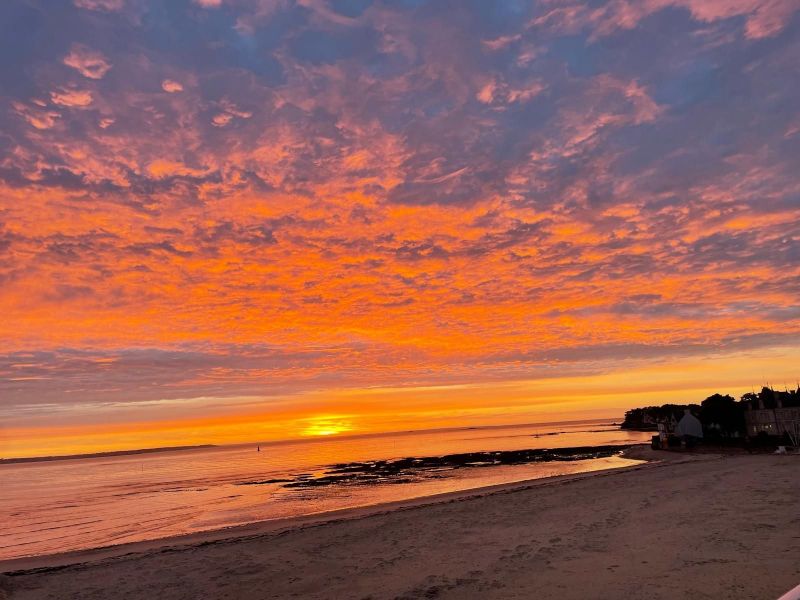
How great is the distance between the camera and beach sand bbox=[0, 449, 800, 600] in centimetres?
1080

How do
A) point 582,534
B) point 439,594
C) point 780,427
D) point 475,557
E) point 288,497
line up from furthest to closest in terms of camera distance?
point 780,427, point 288,497, point 582,534, point 475,557, point 439,594

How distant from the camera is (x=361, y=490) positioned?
45969mm

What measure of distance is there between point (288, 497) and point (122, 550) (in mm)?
22468

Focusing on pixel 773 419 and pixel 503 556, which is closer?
pixel 503 556

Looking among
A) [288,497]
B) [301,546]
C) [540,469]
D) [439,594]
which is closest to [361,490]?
[288,497]

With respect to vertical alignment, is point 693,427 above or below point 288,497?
above

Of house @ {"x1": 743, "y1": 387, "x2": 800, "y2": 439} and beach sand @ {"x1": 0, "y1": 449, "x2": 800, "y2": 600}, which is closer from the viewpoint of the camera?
beach sand @ {"x1": 0, "y1": 449, "x2": 800, "y2": 600}

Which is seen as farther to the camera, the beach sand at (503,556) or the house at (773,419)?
the house at (773,419)

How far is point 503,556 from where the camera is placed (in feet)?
45.8

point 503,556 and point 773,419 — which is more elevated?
point 773,419

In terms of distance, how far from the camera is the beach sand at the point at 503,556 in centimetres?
1080

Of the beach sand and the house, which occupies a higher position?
the house

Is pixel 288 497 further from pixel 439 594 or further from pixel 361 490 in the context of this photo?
pixel 439 594

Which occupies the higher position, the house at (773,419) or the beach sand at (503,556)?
the house at (773,419)
